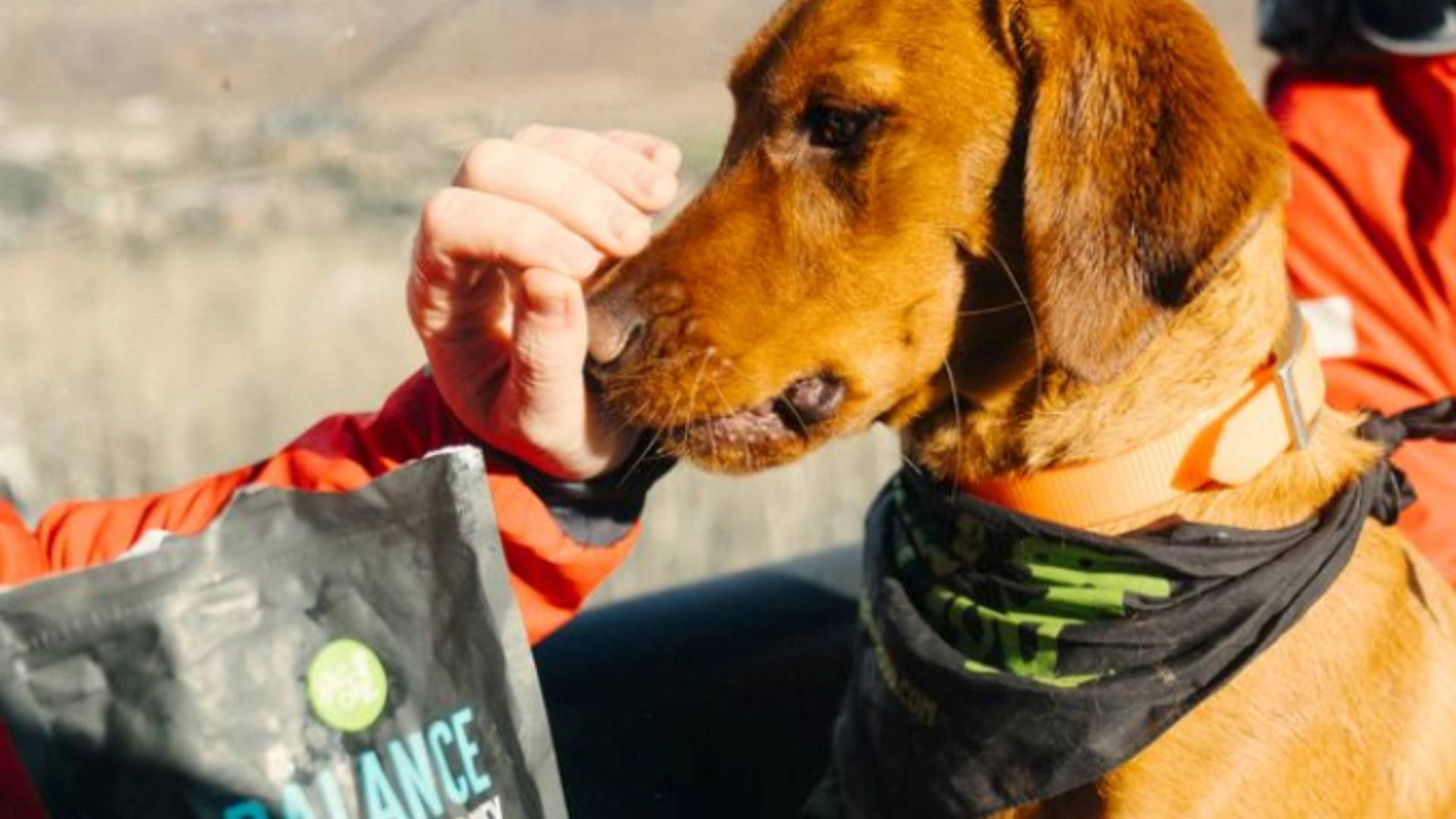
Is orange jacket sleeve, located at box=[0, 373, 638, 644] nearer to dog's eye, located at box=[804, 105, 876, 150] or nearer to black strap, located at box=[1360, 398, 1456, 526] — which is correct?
dog's eye, located at box=[804, 105, 876, 150]

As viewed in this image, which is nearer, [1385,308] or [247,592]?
[247,592]

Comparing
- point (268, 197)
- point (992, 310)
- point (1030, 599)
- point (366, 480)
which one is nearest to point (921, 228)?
point (992, 310)

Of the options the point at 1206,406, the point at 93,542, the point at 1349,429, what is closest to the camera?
the point at 93,542

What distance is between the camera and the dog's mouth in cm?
184

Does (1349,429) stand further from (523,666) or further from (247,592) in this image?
(247,592)

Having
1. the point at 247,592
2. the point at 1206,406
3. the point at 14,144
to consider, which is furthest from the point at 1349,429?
the point at 14,144

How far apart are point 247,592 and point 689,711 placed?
146 centimetres

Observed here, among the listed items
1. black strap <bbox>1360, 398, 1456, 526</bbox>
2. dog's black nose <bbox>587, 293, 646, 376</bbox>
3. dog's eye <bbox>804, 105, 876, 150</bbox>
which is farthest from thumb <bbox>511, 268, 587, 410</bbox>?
black strap <bbox>1360, 398, 1456, 526</bbox>

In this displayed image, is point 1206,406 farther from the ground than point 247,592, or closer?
closer

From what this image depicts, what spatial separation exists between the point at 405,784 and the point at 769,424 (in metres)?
0.79

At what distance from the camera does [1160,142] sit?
1679 mm

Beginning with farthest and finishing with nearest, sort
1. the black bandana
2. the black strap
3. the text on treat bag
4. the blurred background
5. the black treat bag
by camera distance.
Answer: the blurred background, the black strap, the black bandana, the text on treat bag, the black treat bag

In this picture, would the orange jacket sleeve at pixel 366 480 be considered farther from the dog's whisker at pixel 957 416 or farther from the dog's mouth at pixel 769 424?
the dog's whisker at pixel 957 416

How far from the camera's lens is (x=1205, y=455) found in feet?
5.84
